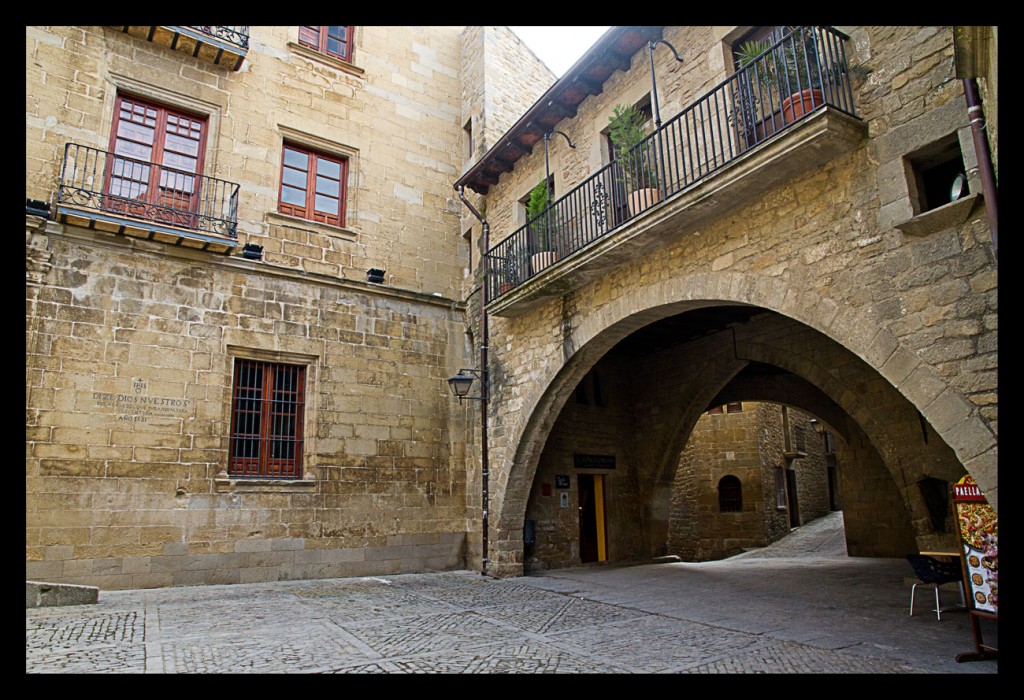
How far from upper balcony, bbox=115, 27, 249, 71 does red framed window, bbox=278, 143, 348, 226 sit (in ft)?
5.07

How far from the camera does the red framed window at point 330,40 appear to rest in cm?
1176

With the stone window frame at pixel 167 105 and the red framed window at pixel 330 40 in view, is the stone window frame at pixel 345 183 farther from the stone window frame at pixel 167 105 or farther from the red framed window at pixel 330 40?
the red framed window at pixel 330 40

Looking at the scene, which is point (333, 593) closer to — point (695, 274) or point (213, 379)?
point (213, 379)

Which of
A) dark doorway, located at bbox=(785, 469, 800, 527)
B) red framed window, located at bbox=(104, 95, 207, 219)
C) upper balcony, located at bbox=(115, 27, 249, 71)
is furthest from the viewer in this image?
dark doorway, located at bbox=(785, 469, 800, 527)

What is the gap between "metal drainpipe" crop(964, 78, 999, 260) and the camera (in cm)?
448

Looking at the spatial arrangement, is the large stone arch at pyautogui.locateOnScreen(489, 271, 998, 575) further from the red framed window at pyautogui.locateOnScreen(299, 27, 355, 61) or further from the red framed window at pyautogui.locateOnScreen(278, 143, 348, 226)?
the red framed window at pyautogui.locateOnScreen(299, 27, 355, 61)

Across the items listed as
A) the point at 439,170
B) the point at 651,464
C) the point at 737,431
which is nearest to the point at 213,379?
the point at 439,170

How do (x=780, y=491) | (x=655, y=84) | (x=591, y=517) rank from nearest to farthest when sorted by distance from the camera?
(x=655, y=84), (x=591, y=517), (x=780, y=491)

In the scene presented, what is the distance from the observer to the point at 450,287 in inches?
485

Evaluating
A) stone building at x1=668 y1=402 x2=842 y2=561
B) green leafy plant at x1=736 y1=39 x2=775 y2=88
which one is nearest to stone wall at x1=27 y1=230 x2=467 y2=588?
green leafy plant at x1=736 y1=39 x2=775 y2=88

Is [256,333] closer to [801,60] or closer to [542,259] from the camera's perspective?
[542,259]

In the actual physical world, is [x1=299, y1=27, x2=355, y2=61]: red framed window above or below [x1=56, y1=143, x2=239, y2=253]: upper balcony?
above

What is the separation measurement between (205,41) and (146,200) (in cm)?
267

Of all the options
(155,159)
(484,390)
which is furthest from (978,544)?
(155,159)
